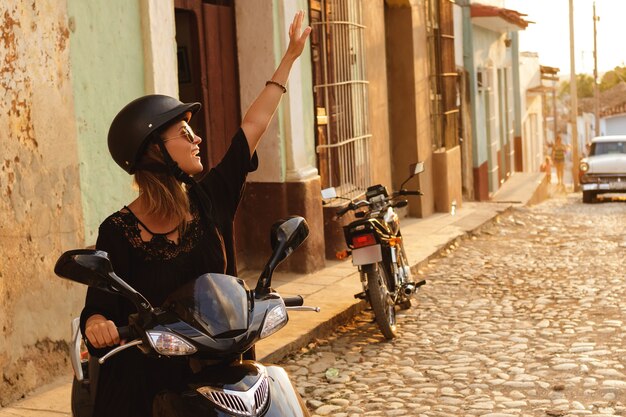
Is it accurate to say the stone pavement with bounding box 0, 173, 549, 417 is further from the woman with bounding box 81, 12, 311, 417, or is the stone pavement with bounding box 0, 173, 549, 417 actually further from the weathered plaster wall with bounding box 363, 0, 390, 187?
the woman with bounding box 81, 12, 311, 417

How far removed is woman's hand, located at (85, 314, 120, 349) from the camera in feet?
8.71

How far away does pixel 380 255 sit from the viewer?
7.25 metres

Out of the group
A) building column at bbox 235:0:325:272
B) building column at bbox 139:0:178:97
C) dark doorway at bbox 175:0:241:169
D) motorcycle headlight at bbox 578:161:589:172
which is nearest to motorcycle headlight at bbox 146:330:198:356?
building column at bbox 139:0:178:97

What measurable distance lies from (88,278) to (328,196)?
16.1 ft

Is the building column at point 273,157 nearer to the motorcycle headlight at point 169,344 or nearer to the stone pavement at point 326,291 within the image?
the stone pavement at point 326,291

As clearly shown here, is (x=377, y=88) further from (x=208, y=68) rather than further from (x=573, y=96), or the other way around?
(x=573, y=96)

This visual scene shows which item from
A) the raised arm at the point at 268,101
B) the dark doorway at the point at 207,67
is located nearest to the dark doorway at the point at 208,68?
the dark doorway at the point at 207,67

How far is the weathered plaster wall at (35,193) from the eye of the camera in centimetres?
573

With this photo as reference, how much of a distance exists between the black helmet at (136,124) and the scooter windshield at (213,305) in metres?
0.57

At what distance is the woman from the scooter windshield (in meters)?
0.30

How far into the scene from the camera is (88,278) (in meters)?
2.50

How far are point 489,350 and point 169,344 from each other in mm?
4732

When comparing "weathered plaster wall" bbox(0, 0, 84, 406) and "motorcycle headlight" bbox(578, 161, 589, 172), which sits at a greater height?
"weathered plaster wall" bbox(0, 0, 84, 406)

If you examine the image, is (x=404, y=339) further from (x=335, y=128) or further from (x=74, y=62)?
(x=335, y=128)
